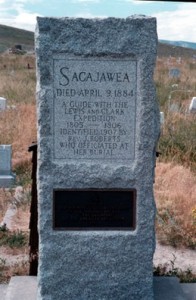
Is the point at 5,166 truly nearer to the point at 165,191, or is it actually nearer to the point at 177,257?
the point at 165,191

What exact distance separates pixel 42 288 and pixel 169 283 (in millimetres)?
1078

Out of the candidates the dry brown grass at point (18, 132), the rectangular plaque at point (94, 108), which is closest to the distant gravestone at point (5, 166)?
the dry brown grass at point (18, 132)

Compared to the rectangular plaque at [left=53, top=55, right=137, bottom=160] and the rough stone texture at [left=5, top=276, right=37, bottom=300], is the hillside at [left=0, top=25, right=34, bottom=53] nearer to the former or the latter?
the rough stone texture at [left=5, top=276, right=37, bottom=300]

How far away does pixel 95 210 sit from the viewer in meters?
4.16

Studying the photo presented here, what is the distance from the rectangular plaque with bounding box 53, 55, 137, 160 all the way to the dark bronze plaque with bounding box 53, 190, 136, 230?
257 mm

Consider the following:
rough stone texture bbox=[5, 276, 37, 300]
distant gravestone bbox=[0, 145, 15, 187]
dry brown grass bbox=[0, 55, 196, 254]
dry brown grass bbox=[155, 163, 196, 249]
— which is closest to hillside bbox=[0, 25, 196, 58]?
dry brown grass bbox=[0, 55, 196, 254]

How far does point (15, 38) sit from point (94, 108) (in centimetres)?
8826

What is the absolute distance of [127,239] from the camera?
4.13m

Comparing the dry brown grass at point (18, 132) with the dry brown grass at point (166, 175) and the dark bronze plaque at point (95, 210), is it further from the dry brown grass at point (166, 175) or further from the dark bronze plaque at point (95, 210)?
the dark bronze plaque at point (95, 210)

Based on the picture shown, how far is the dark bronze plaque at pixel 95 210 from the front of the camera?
162 inches

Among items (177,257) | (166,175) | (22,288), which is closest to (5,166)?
(166,175)

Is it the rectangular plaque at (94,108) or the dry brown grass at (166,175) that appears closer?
the rectangular plaque at (94,108)

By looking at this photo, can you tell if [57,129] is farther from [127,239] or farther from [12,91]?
[12,91]

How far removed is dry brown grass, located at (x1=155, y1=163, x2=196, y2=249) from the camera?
6051 mm
